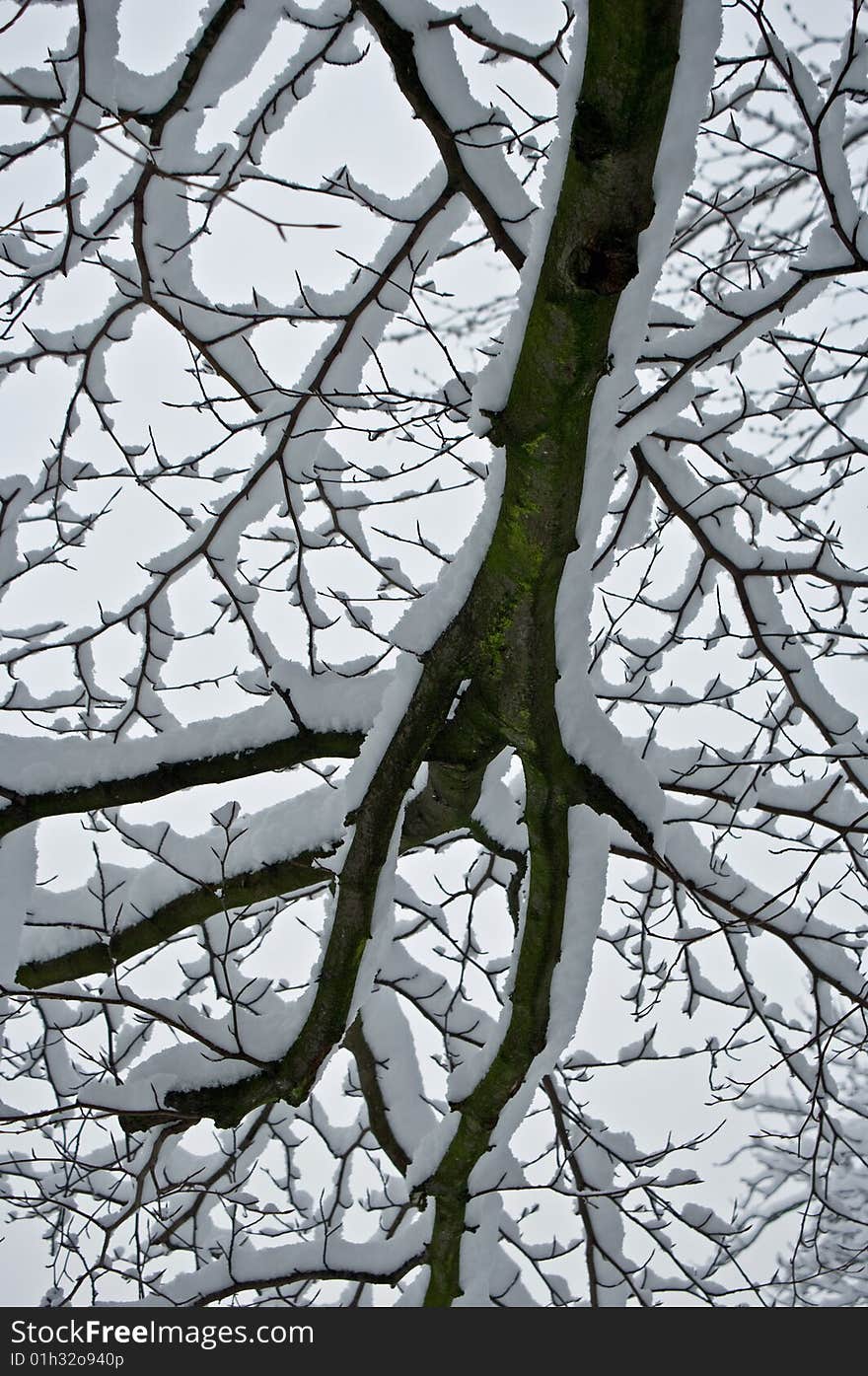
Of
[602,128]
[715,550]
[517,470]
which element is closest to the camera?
[602,128]

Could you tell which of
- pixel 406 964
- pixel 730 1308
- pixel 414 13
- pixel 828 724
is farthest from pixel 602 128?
pixel 406 964

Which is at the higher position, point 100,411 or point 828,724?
point 100,411

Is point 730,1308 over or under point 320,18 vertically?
under

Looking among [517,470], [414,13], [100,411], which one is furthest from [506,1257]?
[414,13]

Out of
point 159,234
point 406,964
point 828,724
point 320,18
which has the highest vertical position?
point 320,18

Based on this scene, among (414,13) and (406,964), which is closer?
(414,13)

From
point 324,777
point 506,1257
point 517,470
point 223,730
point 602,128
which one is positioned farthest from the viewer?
point 506,1257

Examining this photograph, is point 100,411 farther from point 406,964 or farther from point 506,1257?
point 506,1257

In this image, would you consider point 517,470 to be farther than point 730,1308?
No

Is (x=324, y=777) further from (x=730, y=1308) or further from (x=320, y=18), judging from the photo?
(x=320, y=18)

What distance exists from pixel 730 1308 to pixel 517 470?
2879 mm

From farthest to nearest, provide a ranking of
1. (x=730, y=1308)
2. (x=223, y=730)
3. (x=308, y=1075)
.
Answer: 1. (x=730, y=1308)
2. (x=223, y=730)
3. (x=308, y=1075)

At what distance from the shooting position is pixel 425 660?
232cm

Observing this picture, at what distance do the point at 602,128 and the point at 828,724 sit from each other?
2.38 m
